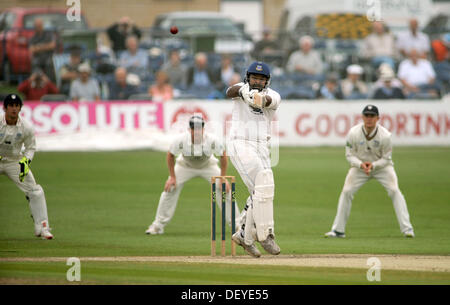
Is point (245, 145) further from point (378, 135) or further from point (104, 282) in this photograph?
point (378, 135)

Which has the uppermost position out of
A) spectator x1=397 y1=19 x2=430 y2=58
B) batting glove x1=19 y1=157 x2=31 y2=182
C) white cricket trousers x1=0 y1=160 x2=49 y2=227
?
spectator x1=397 y1=19 x2=430 y2=58

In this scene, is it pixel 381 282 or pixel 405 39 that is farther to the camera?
pixel 405 39

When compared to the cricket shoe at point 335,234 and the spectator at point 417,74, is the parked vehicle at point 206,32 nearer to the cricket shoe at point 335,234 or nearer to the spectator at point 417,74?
the spectator at point 417,74

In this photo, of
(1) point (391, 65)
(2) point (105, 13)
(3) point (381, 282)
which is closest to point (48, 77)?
(1) point (391, 65)

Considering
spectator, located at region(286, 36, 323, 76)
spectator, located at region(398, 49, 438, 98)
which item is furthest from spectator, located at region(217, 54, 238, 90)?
spectator, located at region(398, 49, 438, 98)

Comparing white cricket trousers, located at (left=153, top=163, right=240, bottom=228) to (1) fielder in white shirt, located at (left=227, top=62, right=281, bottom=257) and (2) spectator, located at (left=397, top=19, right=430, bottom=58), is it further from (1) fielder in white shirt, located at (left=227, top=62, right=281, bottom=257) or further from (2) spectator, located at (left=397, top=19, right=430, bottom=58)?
(2) spectator, located at (left=397, top=19, right=430, bottom=58)

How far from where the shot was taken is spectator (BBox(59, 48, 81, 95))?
2327 centimetres

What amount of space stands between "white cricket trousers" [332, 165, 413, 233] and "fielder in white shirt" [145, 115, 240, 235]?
66.7 inches

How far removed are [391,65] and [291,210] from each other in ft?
37.7

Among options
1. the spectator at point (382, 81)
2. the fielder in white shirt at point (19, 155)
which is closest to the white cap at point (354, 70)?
the spectator at point (382, 81)

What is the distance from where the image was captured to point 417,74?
24984 millimetres

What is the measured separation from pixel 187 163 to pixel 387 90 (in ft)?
39.0

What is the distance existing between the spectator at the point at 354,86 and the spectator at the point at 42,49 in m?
8.13

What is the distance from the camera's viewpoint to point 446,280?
29.2 ft
